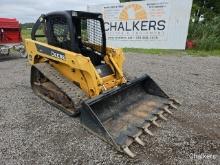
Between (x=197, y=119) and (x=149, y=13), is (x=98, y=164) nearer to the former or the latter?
(x=197, y=119)

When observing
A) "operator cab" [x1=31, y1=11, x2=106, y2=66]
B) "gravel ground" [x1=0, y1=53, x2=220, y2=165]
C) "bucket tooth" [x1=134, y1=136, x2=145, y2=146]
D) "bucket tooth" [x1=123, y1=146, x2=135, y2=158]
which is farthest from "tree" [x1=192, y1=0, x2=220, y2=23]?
"bucket tooth" [x1=123, y1=146, x2=135, y2=158]

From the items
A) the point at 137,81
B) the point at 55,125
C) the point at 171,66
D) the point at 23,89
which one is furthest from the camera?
the point at 171,66

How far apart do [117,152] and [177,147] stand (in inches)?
32.9

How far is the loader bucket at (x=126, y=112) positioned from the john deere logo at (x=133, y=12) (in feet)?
32.3

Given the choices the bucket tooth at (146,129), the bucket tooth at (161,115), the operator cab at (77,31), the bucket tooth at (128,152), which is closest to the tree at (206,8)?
the operator cab at (77,31)

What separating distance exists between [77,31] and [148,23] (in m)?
9.87

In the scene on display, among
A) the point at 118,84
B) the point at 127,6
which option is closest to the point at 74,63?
the point at 118,84

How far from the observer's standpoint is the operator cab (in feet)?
14.3

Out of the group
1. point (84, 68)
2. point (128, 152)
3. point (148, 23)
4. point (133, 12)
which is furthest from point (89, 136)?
point (133, 12)

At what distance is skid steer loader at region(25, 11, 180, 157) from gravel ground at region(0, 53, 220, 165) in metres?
0.16

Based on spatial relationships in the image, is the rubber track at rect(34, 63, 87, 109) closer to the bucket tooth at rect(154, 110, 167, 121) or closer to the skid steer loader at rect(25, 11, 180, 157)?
the skid steer loader at rect(25, 11, 180, 157)

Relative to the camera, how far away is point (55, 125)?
4.00m

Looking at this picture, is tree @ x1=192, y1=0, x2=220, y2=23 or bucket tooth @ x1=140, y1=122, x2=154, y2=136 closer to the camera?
bucket tooth @ x1=140, y1=122, x2=154, y2=136

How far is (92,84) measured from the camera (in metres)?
4.13
